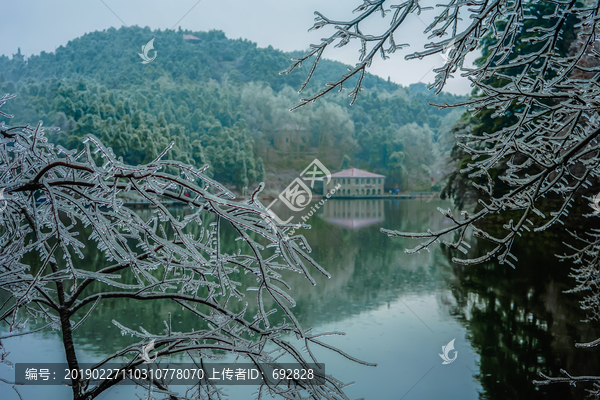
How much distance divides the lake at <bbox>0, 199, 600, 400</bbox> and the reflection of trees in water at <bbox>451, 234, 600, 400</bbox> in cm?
1

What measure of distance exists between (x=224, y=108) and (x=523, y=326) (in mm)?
37192

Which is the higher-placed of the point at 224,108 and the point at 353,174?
the point at 224,108

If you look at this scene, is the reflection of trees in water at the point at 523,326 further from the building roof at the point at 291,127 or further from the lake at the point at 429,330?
the building roof at the point at 291,127

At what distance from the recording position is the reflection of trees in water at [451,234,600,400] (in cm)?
438

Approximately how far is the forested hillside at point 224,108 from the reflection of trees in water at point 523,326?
857 inches

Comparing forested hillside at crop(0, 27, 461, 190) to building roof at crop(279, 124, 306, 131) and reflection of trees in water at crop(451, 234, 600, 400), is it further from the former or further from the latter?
reflection of trees in water at crop(451, 234, 600, 400)

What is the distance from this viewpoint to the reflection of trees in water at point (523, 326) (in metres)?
4.38

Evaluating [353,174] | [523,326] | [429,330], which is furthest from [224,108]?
[523,326]

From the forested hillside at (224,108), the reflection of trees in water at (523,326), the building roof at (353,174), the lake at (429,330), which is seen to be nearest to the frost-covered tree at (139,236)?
the lake at (429,330)

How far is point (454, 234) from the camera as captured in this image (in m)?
15.7

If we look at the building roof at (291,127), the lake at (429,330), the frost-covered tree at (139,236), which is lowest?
the lake at (429,330)

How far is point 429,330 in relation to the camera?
19.6 feet

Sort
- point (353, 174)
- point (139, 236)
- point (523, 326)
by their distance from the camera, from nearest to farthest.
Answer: point (139, 236), point (523, 326), point (353, 174)

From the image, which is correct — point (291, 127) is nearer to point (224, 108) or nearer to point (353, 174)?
point (224, 108)
